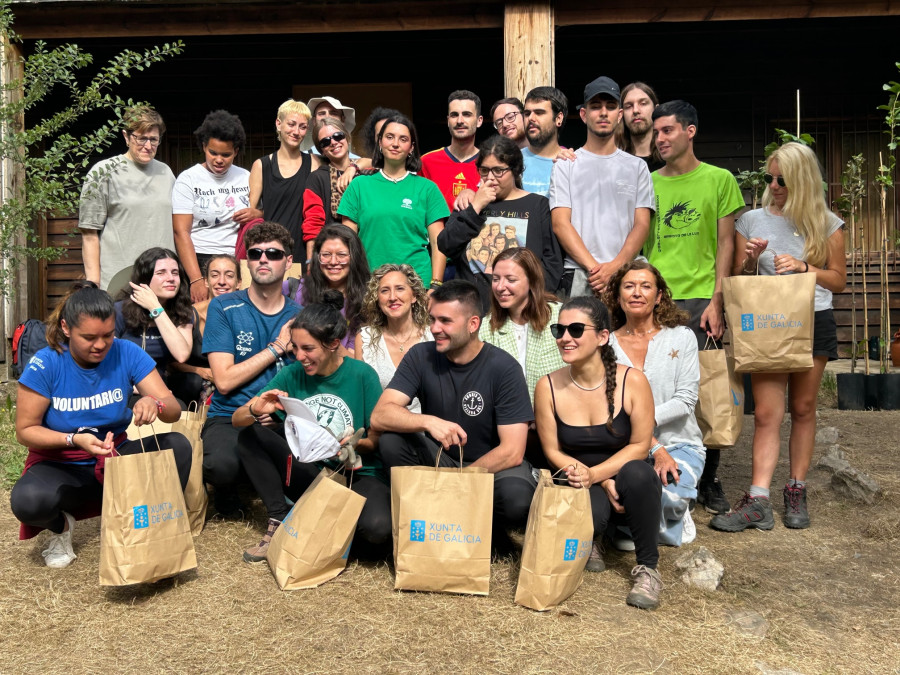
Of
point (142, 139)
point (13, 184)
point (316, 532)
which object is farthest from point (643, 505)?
point (13, 184)

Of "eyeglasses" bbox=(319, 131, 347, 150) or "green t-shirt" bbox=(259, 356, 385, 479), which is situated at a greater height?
"eyeglasses" bbox=(319, 131, 347, 150)

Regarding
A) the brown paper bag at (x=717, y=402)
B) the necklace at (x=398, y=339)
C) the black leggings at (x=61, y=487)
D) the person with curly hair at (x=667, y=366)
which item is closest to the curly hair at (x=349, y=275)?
the necklace at (x=398, y=339)

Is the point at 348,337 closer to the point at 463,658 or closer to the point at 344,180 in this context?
the point at 344,180

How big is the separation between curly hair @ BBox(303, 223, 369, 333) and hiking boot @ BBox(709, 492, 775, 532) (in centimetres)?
200

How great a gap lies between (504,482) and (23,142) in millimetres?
4772

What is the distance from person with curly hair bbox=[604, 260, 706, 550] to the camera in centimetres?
390

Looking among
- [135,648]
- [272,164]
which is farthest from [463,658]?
[272,164]

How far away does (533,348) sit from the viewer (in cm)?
399

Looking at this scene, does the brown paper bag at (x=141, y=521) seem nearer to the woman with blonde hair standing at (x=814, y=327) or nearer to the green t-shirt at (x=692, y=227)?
the woman with blonde hair standing at (x=814, y=327)

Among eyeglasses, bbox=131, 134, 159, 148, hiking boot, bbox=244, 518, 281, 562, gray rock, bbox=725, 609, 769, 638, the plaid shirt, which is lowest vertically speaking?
gray rock, bbox=725, 609, 769, 638

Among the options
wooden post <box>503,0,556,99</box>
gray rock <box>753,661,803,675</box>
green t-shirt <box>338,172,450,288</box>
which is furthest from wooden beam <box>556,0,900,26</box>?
gray rock <box>753,661,803,675</box>

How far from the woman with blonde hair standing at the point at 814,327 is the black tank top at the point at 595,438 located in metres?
0.94

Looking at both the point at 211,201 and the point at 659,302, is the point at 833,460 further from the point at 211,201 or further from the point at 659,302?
the point at 211,201

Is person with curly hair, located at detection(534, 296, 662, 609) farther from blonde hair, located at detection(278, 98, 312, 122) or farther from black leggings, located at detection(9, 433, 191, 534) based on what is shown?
blonde hair, located at detection(278, 98, 312, 122)
